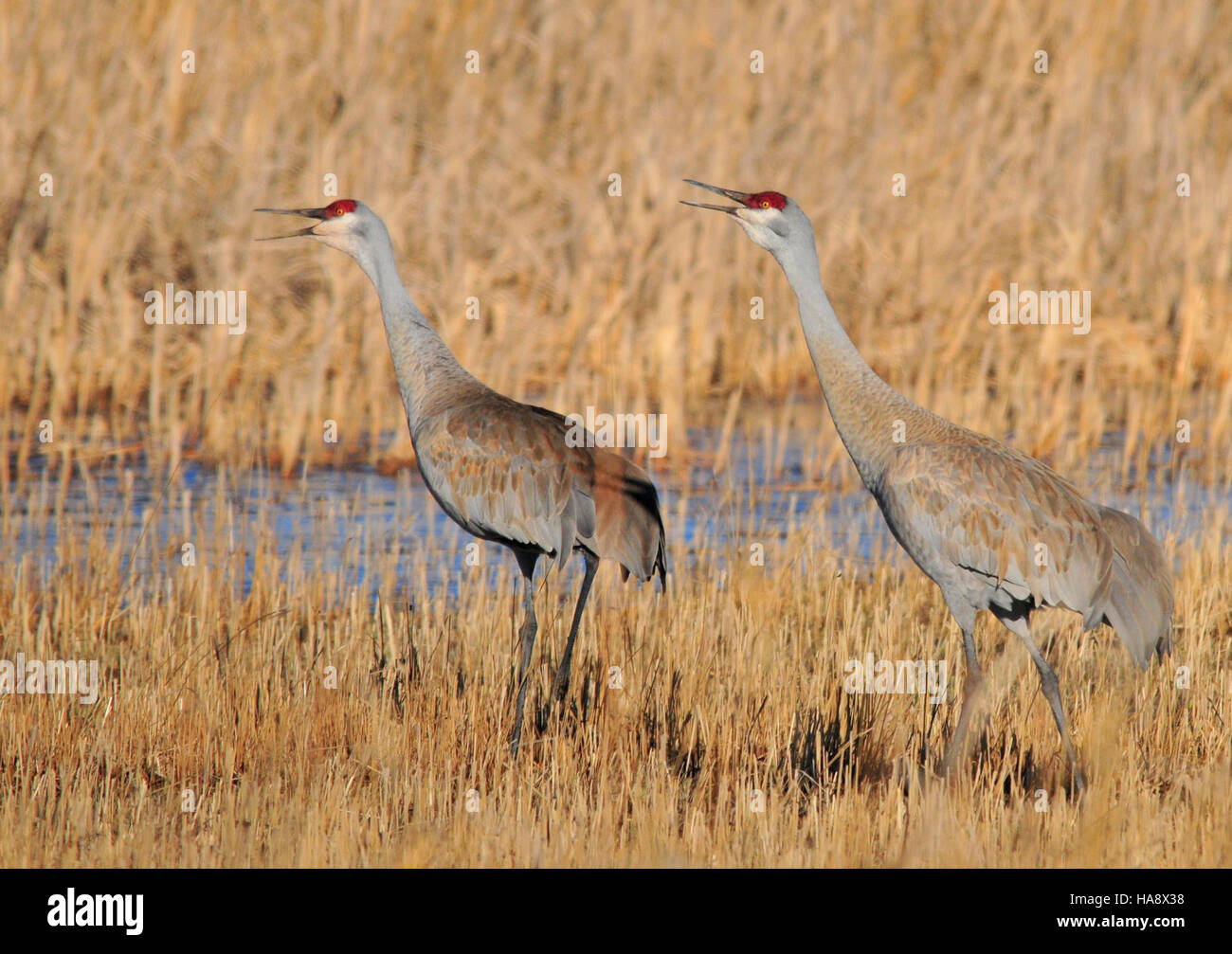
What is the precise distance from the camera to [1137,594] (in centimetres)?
477

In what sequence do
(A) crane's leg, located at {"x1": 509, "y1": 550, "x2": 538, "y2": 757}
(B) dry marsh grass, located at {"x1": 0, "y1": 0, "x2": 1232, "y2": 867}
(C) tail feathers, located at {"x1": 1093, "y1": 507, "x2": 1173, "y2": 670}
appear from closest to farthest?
1. (B) dry marsh grass, located at {"x1": 0, "y1": 0, "x2": 1232, "y2": 867}
2. (C) tail feathers, located at {"x1": 1093, "y1": 507, "x2": 1173, "y2": 670}
3. (A) crane's leg, located at {"x1": 509, "y1": 550, "x2": 538, "y2": 757}

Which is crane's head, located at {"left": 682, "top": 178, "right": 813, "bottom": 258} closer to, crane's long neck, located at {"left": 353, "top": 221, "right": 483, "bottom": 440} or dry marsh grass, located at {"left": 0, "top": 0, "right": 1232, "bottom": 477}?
crane's long neck, located at {"left": 353, "top": 221, "right": 483, "bottom": 440}

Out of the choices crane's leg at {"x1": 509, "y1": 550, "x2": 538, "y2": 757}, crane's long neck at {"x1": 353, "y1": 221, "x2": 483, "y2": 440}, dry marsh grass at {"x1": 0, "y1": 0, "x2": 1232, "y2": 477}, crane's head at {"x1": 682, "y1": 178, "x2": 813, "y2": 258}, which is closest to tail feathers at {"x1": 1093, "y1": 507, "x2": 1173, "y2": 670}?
crane's head at {"x1": 682, "y1": 178, "x2": 813, "y2": 258}

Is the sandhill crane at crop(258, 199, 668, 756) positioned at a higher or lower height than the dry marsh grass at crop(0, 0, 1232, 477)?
lower

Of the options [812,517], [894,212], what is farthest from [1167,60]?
[812,517]

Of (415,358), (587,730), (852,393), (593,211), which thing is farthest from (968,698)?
(593,211)

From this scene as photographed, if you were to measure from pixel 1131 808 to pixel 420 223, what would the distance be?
667 centimetres

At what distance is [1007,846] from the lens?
4.10 m

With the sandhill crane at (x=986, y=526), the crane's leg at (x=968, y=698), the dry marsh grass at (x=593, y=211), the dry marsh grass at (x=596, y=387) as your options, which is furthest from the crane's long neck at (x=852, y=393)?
the dry marsh grass at (x=593, y=211)

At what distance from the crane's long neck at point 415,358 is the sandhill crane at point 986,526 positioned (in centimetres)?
124

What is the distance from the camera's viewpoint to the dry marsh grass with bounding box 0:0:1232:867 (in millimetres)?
4449

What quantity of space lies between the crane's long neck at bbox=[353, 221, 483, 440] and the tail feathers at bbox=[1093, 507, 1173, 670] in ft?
6.75

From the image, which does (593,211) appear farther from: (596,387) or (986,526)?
Answer: (986,526)

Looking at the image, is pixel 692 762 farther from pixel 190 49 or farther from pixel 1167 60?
pixel 1167 60
